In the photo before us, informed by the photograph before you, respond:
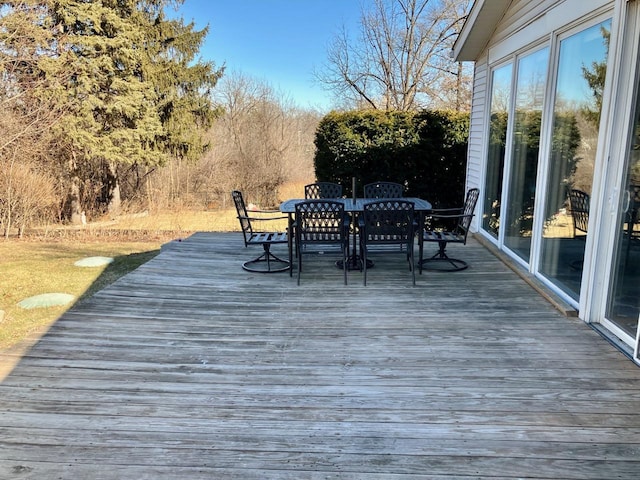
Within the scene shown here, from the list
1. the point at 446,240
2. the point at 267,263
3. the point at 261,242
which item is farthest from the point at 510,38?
the point at 267,263

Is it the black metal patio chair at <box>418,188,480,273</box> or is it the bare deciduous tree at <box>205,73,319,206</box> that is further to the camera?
the bare deciduous tree at <box>205,73,319,206</box>

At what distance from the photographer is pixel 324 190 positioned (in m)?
6.01

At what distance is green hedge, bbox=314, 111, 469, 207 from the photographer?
303 inches

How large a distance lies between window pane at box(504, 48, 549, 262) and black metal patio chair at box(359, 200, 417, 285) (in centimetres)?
128

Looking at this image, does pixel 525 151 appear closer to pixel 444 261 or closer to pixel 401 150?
pixel 444 261

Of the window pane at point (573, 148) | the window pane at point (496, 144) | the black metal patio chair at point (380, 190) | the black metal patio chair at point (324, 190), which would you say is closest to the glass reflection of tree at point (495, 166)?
the window pane at point (496, 144)

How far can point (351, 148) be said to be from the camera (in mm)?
7770

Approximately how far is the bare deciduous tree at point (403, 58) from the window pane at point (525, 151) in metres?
10.5

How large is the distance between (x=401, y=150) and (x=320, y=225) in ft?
13.0

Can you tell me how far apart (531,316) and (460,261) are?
5.48 ft

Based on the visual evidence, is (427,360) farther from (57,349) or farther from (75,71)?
(75,71)

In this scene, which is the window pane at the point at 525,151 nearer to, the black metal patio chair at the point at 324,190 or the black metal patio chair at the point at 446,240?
the black metal patio chair at the point at 446,240

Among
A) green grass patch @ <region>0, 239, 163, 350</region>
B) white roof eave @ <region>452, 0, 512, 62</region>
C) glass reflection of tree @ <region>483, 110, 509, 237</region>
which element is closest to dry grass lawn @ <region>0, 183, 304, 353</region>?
green grass patch @ <region>0, 239, 163, 350</region>

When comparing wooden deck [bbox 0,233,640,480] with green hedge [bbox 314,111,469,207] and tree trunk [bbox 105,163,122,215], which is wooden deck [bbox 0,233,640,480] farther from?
tree trunk [bbox 105,163,122,215]
